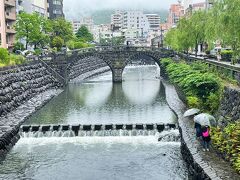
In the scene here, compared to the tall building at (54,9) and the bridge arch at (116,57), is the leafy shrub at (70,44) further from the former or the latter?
the tall building at (54,9)

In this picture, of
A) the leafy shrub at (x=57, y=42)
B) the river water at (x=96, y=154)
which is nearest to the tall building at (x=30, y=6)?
the leafy shrub at (x=57, y=42)

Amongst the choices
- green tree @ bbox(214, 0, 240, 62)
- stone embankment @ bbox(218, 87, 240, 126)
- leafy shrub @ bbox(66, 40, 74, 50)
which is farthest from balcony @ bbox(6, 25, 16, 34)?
stone embankment @ bbox(218, 87, 240, 126)

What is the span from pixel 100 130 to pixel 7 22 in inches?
2087

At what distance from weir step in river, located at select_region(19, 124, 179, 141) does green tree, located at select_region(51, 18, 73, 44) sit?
67339 millimetres

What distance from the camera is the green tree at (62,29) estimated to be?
97.0 metres

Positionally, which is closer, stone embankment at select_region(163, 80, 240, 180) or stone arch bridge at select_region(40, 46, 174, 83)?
stone embankment at select_region(163, 80, 240, 180)

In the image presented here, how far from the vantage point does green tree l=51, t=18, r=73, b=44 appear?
9698cm

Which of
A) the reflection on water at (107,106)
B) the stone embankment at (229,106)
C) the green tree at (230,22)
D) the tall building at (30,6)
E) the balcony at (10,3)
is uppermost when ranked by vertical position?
the tall building at (30,6)

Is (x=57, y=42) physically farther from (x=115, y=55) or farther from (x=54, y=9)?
(x=54, y=9)

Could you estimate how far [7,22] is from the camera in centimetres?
7756

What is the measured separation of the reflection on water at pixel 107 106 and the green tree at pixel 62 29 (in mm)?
36772

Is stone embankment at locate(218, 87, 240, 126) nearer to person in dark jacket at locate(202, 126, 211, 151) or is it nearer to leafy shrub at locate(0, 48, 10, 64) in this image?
person in dark jacket at locate(202, 126, 211, 151)

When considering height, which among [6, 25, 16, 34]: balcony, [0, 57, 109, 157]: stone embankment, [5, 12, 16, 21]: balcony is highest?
[5, 12, 16, 21]: balcony

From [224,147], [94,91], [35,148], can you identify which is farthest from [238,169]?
[94,91]
